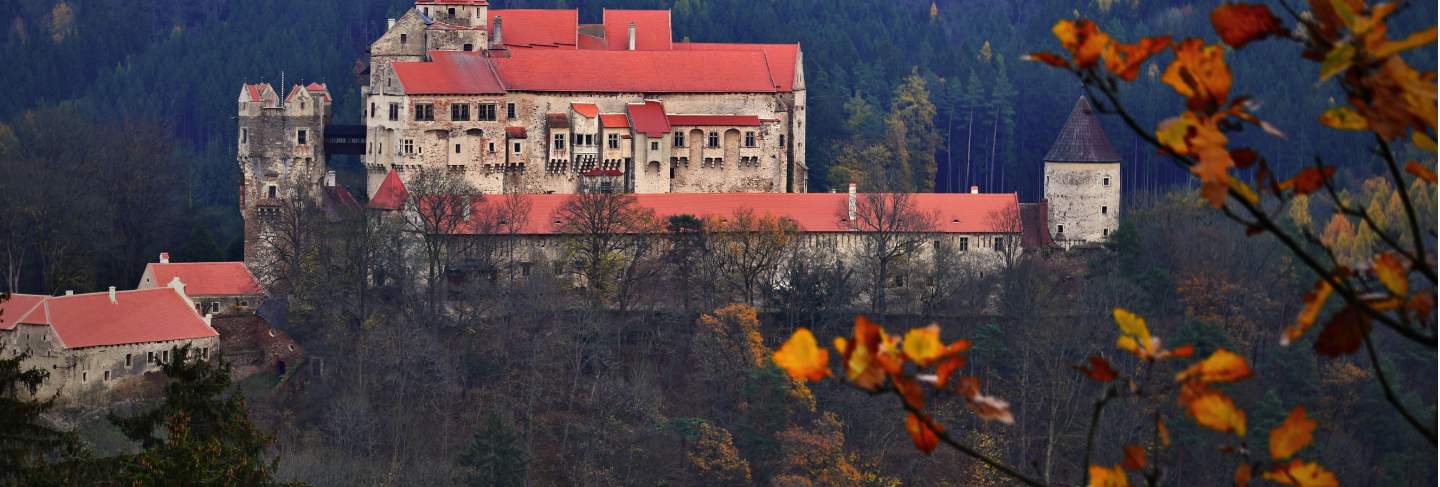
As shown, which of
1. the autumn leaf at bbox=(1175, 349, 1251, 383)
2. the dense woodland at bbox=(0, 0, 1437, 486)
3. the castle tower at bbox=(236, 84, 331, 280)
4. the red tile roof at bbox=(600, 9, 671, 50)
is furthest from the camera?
the red tile roof at bbox=(600, 9, 671, 50)

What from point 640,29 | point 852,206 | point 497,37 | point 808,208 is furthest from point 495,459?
point 640,29

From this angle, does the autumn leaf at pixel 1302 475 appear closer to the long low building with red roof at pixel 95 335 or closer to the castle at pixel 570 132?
the long low building with red roof at pixel 95 335

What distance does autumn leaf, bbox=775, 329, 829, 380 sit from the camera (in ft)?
17.0

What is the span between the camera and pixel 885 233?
5053 cm

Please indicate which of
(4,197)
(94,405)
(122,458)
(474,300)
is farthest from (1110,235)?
(122,458)

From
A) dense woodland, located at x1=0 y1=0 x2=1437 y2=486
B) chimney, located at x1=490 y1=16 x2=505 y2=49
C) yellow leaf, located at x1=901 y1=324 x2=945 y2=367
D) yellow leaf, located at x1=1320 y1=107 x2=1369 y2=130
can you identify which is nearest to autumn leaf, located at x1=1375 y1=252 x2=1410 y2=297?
yellow leaf, located at x1=1320 y1=107 x2=1369 y2=130

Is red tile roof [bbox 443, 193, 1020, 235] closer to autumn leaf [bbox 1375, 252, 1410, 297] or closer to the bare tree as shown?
the bare tree

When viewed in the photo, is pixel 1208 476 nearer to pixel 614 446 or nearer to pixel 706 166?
pixel 614 446

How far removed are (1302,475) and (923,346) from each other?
1.15m

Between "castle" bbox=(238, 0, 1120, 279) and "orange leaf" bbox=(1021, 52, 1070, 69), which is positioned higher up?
"castle" bbox=(238, 0, 1120, 279)

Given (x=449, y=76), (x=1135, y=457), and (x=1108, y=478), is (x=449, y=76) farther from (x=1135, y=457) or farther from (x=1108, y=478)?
(x=1135, y=457)

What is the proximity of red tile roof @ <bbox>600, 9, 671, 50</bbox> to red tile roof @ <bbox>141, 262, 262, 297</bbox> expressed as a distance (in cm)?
1421

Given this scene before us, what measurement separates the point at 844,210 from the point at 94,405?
17813mm

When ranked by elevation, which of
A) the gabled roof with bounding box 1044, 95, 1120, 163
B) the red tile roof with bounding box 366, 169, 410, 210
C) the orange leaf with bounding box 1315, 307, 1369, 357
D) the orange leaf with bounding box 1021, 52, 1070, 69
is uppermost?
the gabled roof with bounding box 1044, 95, 1120, 163
